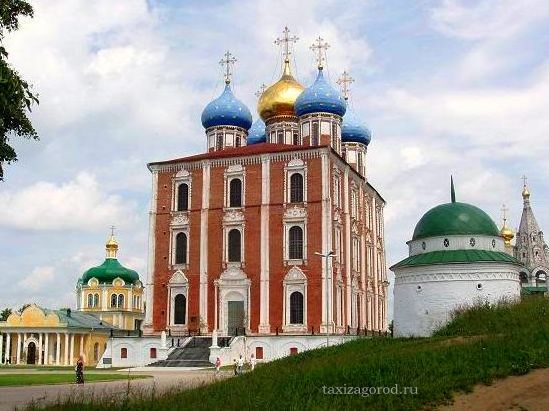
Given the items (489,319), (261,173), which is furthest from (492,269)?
(261,173)

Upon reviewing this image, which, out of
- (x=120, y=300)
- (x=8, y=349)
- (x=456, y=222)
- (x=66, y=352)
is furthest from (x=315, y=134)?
(x=120, y=300)

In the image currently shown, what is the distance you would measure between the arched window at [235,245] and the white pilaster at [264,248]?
1.41 meters

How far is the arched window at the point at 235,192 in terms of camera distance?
4219cm

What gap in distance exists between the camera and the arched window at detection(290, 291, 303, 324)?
39594mm

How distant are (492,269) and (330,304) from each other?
12394 mm

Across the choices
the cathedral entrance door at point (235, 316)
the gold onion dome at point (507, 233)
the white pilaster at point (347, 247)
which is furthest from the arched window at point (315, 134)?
the gold onion dome at point (507, 233)

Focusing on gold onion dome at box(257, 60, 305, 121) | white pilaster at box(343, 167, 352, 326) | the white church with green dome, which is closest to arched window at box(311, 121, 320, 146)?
white pilaster at box(343, 167, 352, 326)

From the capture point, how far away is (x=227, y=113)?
49.2 metres

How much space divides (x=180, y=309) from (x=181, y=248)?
3535 millimetres

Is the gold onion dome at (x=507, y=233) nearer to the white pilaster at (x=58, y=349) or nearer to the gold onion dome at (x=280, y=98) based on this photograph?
the gold onion dome at (x=280, y=98)

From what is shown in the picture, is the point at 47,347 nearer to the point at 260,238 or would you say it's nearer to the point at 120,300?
the point at 120,300

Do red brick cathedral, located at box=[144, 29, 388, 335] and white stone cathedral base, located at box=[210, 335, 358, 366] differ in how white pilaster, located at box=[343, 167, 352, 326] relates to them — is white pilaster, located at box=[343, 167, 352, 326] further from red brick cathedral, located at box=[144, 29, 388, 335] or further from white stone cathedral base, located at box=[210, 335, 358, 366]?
white stone cathedral base, located at box=[210, 335, 358, 366]

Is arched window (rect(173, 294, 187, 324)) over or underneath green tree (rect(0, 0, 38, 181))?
underneath

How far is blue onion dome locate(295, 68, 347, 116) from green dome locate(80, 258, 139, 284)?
110 feet
